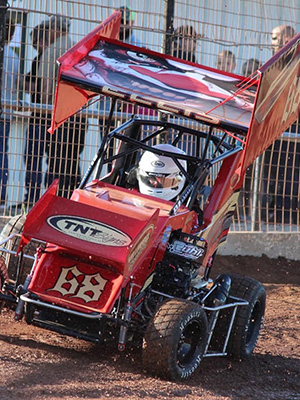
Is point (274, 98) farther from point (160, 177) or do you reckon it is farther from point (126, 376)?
point (126, 376)

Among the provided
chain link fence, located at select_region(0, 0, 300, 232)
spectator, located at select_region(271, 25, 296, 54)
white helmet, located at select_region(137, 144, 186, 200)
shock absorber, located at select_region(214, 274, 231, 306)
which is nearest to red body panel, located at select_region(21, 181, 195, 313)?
shock absorber, located at select_region(214, 274, 231, 306)

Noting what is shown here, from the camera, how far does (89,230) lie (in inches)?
203

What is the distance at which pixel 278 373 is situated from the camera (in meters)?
5.77

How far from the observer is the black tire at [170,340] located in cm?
495

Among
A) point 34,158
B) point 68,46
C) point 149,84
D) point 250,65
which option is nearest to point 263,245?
point 250,65

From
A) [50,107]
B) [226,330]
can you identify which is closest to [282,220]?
[50,107]

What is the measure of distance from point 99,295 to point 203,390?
0.92m

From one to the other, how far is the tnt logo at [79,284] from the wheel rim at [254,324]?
1630 mm

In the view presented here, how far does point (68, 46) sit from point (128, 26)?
698mm

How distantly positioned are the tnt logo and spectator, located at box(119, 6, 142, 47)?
395cm

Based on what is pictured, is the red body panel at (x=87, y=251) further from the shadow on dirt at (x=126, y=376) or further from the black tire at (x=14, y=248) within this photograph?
the black tire at (x=14, y=248)

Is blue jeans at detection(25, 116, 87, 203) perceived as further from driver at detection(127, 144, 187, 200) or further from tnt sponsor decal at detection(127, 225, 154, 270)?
tnt sponsor decal at detection(127, 225, 154, 270)

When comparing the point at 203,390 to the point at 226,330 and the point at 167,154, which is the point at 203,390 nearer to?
the point at 226,330

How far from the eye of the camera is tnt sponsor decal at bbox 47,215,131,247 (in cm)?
507
